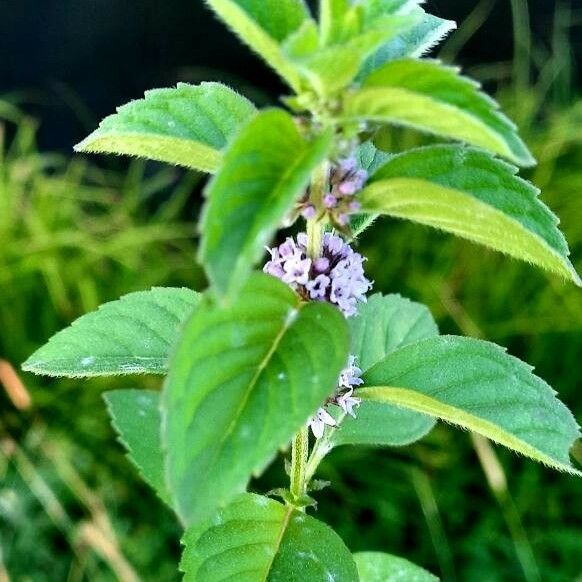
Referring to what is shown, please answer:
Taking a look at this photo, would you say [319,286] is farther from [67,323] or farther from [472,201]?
[67,323]

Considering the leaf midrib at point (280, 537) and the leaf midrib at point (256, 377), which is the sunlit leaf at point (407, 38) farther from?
the leaf midrib at point (280, 537)

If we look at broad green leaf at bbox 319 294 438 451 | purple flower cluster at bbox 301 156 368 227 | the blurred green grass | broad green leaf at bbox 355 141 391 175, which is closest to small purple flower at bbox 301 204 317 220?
purple flower cluster at bbox 301 156 368 227

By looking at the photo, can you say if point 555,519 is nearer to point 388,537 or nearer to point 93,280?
point 388,537

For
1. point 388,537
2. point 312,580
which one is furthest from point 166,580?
point 312,580

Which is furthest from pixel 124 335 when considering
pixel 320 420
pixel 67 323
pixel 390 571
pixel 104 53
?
pixel 104 53

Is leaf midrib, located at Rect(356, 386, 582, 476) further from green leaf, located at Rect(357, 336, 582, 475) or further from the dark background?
→ the dark background
